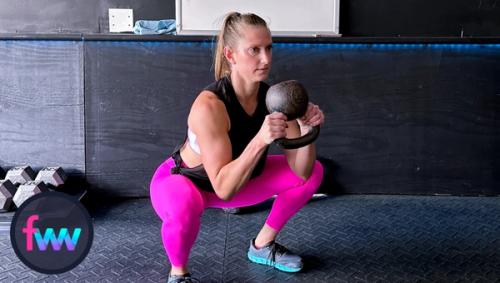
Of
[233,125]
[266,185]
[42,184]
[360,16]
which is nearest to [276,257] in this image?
[266,185]

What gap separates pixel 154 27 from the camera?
97.4 inches

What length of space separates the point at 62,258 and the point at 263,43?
0.94 metres

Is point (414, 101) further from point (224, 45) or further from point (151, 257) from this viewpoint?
point (151, 257)

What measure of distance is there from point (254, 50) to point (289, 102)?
0.67 ft

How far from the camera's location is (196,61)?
97.7 inches

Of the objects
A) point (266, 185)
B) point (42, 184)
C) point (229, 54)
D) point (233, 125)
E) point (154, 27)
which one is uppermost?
point (154, 27)

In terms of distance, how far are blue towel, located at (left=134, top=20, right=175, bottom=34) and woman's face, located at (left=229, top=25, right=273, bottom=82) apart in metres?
0.99

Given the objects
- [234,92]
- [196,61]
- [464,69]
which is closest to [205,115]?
[234,92]

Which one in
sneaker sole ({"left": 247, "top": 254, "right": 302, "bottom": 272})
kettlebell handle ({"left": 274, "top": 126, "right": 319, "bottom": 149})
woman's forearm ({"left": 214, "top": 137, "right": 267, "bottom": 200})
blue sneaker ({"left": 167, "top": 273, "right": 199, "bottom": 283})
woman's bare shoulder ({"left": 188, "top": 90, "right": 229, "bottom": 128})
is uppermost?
woman's bare shoulder ({"left": 188, "top": 90, "right": 229, "bottom": 128})

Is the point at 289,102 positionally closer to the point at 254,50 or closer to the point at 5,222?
the point at 254,50

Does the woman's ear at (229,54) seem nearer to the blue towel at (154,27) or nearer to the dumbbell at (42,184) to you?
the blue towel at (154,27)

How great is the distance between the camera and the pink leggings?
1592 mm

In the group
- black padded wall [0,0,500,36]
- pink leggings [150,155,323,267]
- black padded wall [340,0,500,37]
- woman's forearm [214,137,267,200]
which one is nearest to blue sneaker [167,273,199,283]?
pink leggings [150,155,323,267]

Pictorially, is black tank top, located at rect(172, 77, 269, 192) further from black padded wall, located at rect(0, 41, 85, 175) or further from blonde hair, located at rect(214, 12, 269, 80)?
black padded wall, located at rect(0, 41, 85, 175)
